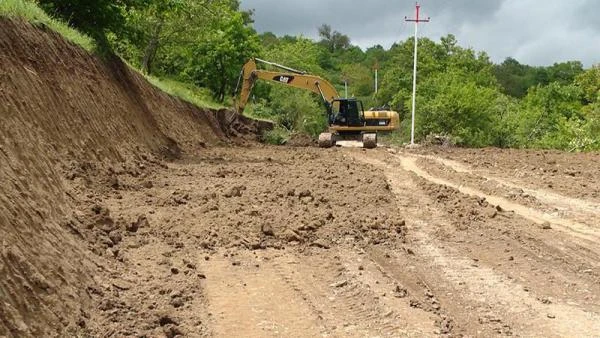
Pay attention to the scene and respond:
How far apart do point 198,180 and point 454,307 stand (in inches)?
305

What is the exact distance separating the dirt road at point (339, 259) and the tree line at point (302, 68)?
5.44m

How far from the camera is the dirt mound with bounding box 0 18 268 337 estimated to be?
468 cm

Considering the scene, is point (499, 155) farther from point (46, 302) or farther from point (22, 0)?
point (46, 302)

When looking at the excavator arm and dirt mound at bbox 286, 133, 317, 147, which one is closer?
the excavator arm

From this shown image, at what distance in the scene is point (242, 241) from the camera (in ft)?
26.7

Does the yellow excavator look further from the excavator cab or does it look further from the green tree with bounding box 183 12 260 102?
the green tree with bounding box 183 12 260 102

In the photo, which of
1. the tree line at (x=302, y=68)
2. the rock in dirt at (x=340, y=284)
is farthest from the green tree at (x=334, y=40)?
→ the rock in dirt at (x=340, y=284)

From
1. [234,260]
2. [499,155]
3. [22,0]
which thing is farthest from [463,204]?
[499,155]

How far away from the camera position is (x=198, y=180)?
12.7 m

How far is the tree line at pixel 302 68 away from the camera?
16969mm

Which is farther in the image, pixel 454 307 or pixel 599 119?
pixel 599 119

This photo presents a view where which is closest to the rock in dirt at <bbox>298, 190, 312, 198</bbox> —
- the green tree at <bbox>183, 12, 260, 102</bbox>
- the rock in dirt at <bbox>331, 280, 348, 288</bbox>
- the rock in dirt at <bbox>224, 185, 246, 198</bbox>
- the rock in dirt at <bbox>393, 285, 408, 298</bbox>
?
the rock in dirt at <bbox>224, 185, 246, 198</bbox>

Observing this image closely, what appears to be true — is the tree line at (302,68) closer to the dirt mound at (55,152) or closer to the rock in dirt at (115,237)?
the dirt mound at (55,152)

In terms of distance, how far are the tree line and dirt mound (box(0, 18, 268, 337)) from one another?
167 centimetres
